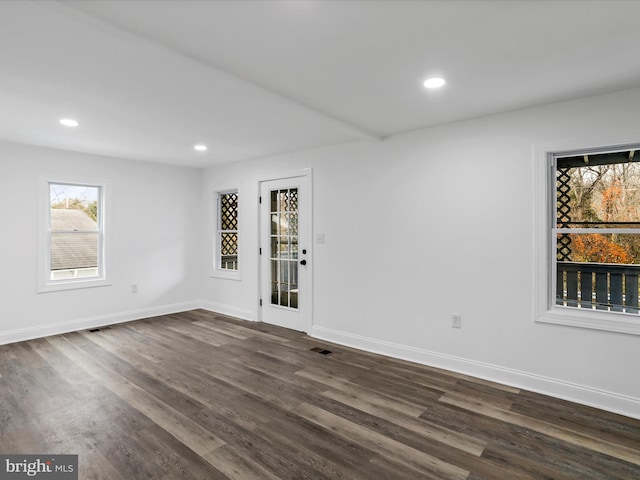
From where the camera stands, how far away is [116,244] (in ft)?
16.9

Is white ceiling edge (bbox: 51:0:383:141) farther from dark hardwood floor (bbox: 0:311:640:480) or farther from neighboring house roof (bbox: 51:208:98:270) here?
neighboring house roof (bbox: 51:208:98:270)

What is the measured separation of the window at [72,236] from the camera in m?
4.55

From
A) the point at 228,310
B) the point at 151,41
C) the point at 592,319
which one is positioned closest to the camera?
the point at 151,41

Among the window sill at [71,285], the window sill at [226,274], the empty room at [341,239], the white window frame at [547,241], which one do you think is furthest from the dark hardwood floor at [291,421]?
the window sill at [226,274]

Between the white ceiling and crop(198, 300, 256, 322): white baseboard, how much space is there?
2.84 metres

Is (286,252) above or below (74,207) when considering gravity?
below

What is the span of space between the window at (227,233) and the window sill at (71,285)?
5.39 feet

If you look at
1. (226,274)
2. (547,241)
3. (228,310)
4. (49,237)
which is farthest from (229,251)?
(547,241)

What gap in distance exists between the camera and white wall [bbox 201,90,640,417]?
2.78m

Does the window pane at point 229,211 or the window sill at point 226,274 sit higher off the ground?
the window pane at point 229,211

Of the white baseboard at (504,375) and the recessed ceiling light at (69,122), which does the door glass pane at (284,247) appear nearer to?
the white baseboard at (504,375)

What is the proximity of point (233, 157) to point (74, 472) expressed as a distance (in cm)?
402

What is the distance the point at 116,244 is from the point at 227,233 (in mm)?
1606

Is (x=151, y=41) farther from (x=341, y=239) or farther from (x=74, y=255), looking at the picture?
(x=74, y=255)
